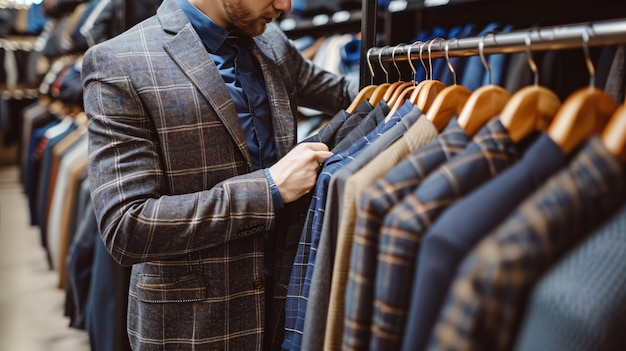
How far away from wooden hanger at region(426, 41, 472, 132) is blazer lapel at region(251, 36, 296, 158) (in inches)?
16.0

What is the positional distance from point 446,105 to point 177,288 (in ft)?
2.11

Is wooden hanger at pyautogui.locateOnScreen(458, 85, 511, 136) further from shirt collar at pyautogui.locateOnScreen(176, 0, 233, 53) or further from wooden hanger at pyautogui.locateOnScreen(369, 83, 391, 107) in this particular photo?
shirt collar at pyautogui.locateOnScreen(176, 0, 233, 53)

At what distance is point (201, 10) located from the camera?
119 centimetres

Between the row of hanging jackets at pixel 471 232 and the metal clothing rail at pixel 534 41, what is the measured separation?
0.21 feet

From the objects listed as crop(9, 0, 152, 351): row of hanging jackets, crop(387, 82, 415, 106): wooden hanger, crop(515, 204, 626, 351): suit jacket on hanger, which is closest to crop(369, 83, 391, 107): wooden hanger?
crop(387, 82, 415, 106): wooden hanger

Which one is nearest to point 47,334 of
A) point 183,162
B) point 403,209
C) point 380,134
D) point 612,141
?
point 183,162

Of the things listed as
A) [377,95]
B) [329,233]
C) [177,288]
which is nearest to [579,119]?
A: [329,233]

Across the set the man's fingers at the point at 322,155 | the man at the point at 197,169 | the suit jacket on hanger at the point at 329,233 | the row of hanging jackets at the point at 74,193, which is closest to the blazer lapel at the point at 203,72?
the man at the point at 197,169

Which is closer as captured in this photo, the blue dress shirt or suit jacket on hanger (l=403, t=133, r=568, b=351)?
suit jacket on hanger (l=403, t=133, r=568, b=351)

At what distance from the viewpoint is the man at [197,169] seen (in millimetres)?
1002

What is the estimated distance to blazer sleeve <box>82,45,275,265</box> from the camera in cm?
100

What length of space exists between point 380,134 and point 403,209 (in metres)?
0.29

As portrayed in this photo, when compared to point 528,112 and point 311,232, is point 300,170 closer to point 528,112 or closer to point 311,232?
point 311,232

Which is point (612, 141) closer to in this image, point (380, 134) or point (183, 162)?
point (380, 134)
